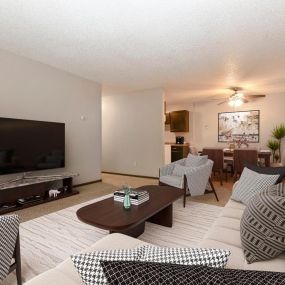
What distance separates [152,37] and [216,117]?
489 centimetres

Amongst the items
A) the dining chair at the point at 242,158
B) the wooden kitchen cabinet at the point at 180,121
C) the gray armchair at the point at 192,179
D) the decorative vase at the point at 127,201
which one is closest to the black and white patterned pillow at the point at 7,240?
the decorative vase at the point at 127,201

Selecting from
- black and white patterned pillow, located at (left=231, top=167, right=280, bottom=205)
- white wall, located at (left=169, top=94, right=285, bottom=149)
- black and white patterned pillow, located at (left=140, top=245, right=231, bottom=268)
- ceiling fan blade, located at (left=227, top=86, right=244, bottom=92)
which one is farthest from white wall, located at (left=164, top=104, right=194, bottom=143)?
black and white patterned pillow, located at (left=140, top=245, right=231, bottom=268)

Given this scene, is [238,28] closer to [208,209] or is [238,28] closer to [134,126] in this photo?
[208,209]

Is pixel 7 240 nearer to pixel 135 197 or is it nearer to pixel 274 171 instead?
pixel 135 197

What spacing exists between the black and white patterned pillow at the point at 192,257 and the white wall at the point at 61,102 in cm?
350

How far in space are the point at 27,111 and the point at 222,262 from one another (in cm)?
382

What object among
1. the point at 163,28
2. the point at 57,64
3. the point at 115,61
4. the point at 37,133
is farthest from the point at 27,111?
the point at 163,28

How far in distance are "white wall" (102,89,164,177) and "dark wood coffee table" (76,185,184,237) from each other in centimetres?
291

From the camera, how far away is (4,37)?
2881 mm

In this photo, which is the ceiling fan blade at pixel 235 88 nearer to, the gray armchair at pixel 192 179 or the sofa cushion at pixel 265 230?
the gray armchair at pixel 192 179

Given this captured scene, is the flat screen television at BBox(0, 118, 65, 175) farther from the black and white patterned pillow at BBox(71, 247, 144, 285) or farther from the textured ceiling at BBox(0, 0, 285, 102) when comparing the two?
the black and white patterned pillow at BBox(71, 247, 144, 285)

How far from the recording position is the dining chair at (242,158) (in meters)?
4.64

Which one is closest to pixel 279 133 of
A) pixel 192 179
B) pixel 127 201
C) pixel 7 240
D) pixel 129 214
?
pixel 192 179

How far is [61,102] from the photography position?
4.23m
